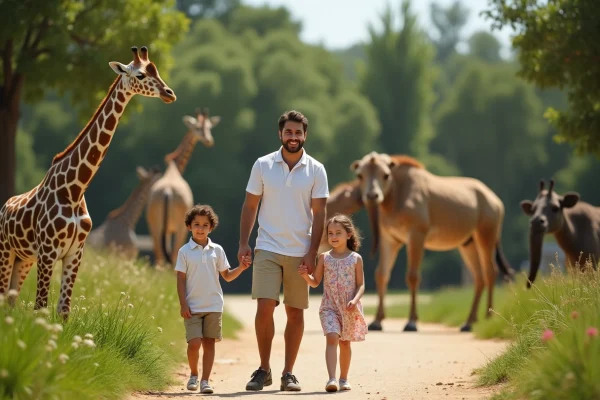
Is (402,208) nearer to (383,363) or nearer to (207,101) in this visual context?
(383,363)

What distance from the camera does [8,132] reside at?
64.0 ft

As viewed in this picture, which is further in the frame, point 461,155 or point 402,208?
point 461,155

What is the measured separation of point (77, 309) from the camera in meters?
9.91

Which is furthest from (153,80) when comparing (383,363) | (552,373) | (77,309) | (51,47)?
(51,47)

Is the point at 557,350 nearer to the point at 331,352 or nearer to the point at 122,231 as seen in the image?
the point at 331,352

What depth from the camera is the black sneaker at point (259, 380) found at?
10.0m

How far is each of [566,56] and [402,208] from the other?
15.1ft

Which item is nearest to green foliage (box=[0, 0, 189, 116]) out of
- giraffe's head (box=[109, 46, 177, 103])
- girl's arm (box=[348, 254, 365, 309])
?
giraffe's head (box=[109, 46, 177, 103])

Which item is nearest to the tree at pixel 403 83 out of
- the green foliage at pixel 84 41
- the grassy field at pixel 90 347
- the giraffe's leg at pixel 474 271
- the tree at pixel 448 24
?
the giraffe's leg at pixel 474 271

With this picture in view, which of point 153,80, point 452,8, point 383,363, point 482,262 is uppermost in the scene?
point 452,8

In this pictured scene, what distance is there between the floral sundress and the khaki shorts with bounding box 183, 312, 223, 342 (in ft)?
2.95

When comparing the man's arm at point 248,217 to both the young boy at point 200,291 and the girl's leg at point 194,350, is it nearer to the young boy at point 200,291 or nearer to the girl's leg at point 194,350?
the young boy at point 200,291

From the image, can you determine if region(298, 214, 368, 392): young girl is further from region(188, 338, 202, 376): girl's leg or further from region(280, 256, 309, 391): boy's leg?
region(188, 338, 202, 376): girl's leg

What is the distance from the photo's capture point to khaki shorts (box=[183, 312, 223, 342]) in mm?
9906
